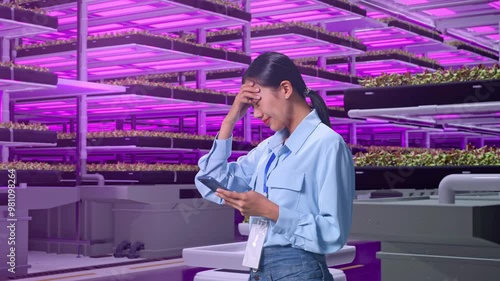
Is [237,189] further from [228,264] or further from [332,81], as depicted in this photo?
[332,81]

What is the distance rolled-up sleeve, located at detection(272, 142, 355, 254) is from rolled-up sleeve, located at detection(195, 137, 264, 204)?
1.46 ft

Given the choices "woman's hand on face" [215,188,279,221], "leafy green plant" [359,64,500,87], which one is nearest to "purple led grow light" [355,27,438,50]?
"leafy green plant" [359,64,500,87]

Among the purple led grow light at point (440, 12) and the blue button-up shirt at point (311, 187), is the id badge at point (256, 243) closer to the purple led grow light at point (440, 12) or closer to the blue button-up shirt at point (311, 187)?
the blue button-up shirt at point (311, 187)

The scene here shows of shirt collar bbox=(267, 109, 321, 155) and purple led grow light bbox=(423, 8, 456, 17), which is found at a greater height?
purple led grow light bbox=(423, 8, 456, 17)

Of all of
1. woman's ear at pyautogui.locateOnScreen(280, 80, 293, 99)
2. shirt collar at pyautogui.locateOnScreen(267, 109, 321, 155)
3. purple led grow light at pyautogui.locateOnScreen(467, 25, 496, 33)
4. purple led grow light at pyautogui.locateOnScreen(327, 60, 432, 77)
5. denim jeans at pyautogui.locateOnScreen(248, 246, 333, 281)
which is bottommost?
denim jeans at pyautogui.locateOnScreen(248, 246, 333, 281)

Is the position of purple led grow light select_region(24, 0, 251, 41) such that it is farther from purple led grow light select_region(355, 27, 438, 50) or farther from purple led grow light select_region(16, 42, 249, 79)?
purple led grow light select_region(355, 27, 438, 50)

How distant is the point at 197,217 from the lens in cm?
1681

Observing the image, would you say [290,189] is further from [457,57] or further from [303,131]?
[457,57]

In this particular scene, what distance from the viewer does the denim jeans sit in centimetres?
294

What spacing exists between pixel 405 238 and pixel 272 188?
2.28 m

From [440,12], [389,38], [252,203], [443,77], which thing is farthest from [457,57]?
[252,203]

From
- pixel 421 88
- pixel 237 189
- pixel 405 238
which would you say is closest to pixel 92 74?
pixel 421 88

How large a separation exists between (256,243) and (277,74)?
2.00 ft

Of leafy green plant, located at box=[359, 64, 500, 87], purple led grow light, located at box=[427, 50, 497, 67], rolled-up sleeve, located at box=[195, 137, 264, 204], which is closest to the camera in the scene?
rolled-up sleeve, located at box=[195, 137, 264, 204]
